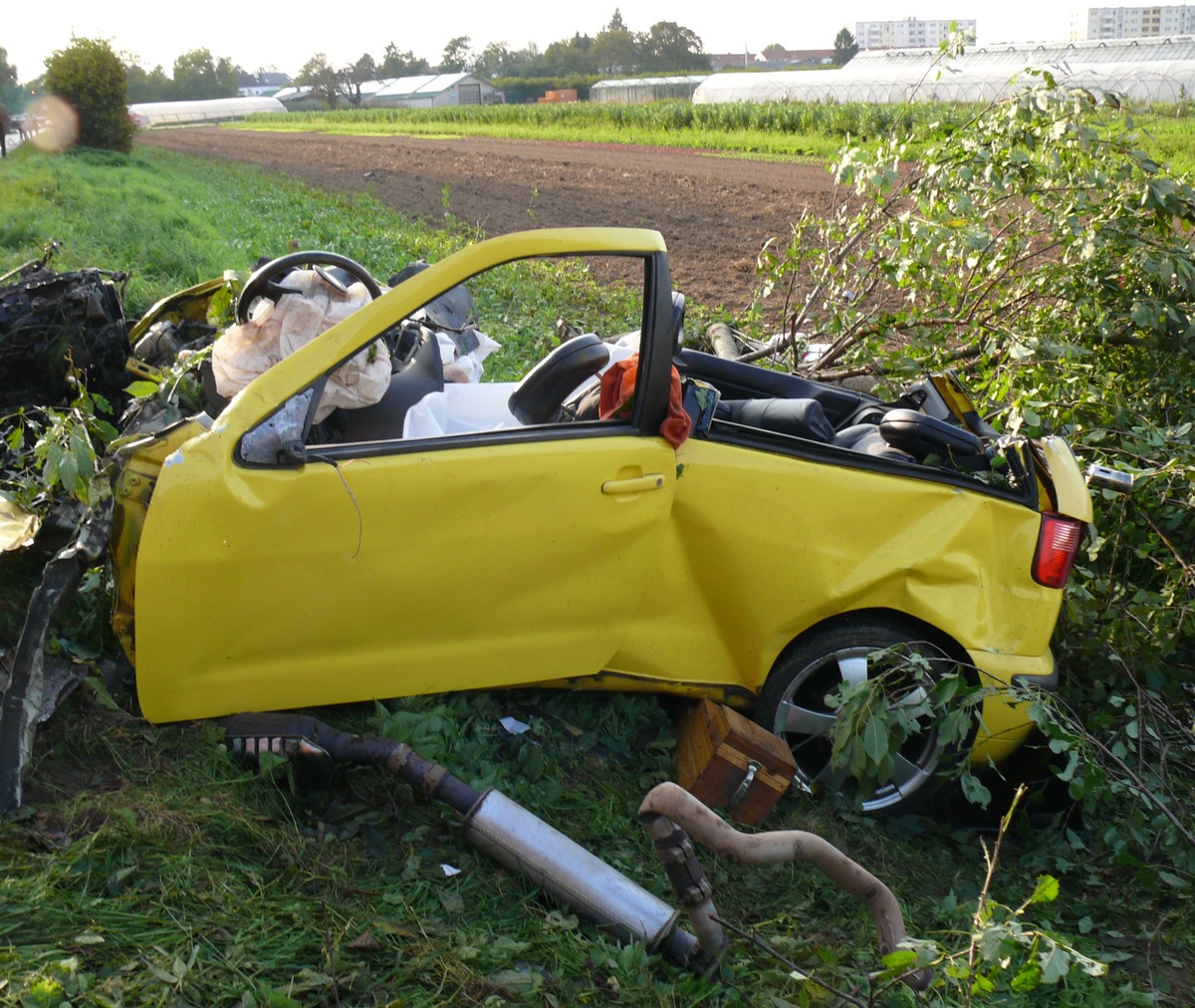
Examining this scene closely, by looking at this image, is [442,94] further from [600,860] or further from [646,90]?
[600,860]

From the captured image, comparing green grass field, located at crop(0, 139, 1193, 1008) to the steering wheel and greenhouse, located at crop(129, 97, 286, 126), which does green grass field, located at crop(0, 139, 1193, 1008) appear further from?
greenhouse, located at crop(129, 97, 286, 126)

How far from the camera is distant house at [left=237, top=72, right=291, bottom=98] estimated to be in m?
112

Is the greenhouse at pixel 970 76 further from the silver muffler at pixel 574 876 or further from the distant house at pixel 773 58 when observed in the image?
the distant house at pixel 773 58

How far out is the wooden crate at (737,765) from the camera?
11.3ft

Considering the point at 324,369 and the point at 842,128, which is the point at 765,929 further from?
the point at 842,128

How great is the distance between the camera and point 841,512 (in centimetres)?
354

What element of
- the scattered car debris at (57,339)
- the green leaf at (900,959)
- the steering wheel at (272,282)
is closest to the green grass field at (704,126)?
the scattered car debris at (57,339)

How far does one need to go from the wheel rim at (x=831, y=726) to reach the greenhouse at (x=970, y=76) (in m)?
26.5

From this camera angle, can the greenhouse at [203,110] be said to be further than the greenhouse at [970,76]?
Yes

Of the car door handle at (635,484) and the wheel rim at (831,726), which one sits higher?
the car door handle at (635,484)

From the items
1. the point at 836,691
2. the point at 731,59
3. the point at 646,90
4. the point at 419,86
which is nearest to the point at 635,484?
the point at 836,691

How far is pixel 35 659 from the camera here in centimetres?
313

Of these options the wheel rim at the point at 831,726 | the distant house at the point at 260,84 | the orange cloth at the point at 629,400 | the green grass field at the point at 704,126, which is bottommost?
the wheel rim at the point at 831,726

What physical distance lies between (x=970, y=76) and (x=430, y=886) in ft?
129
